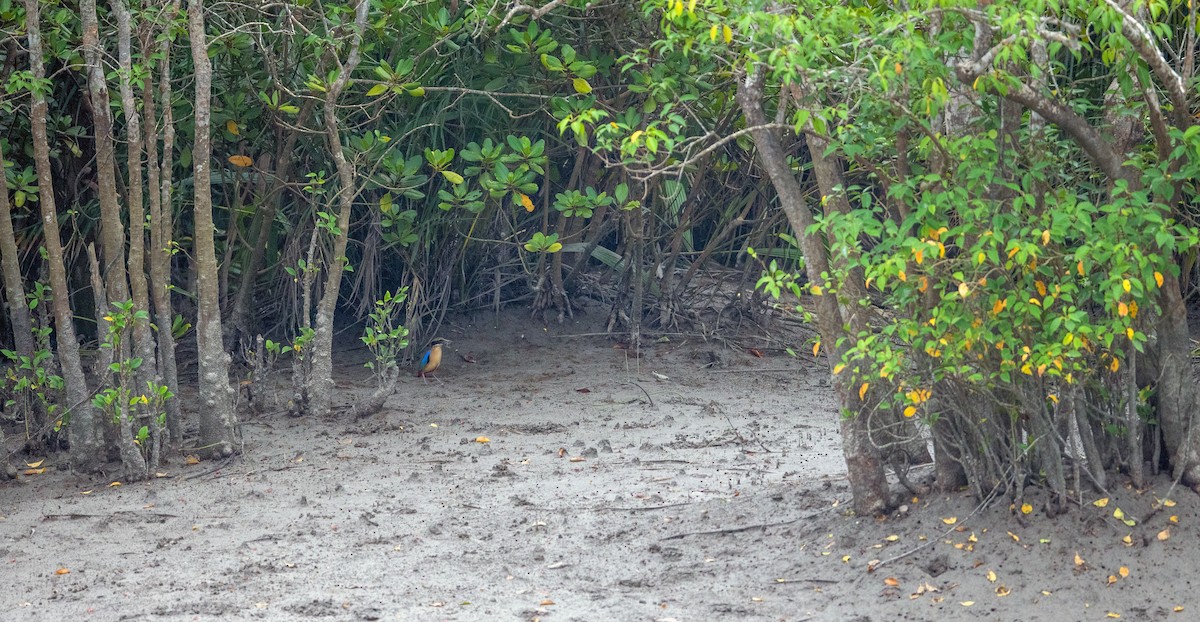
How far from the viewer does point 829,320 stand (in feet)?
15.0

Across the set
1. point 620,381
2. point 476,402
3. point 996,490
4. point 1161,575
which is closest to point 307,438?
point 476,402

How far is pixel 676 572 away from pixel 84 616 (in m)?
2.15

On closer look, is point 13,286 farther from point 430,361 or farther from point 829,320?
point 829,320

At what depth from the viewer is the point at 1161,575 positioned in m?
3.98

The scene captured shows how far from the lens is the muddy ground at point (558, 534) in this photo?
13.6 feet

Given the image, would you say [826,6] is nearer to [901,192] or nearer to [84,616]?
[901,192]

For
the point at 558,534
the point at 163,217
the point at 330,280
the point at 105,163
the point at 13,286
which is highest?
the point at 105,163

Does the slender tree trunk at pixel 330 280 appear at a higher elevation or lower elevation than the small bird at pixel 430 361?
higher

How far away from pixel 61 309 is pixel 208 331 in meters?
0.73

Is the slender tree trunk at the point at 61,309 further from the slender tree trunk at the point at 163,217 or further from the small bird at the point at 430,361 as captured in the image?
the small bird at the point at 430,361

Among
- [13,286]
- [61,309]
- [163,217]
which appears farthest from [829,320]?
[13,286]

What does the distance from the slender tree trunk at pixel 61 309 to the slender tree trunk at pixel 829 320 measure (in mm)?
3387

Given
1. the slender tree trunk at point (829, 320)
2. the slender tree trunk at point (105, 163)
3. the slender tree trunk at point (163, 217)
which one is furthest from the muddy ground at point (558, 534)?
the slender tree trunk at point (105, 163)

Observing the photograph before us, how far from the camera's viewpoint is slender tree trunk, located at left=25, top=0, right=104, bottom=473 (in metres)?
5.74
